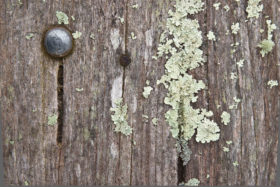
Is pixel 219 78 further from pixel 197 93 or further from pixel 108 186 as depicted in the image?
pixel 108 186

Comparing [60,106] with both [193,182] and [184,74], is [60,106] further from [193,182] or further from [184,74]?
[193,182]

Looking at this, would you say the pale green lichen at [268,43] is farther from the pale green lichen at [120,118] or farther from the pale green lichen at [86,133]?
the pale green lichen at [86,133]

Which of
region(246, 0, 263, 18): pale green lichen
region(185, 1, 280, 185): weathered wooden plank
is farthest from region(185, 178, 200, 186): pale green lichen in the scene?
region(246, 0, 263, 18): pale green lichen

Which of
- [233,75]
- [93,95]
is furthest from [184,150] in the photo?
[93,95]

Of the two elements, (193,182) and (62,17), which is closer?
(62,17)

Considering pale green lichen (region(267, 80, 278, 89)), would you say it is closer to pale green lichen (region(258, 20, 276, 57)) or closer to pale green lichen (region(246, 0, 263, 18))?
pale green lichen (region(258, 20, 276, 57))

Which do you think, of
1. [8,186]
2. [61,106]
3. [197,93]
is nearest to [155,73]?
[197,93]
